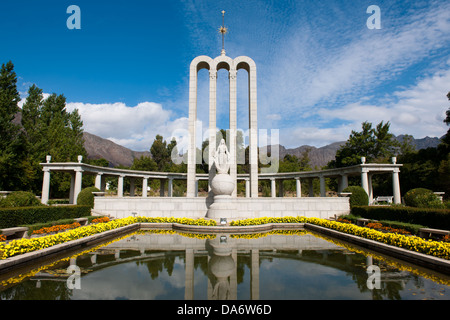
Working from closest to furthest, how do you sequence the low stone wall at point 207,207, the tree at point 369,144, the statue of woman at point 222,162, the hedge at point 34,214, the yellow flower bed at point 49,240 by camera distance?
the yellow flower bed at point 49,240
the hedge at point 34,214
the statue of woman at point 222,162
the low stone wall at point 207,207
the tree at point 369,144

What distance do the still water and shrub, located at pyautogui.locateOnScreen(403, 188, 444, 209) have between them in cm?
978

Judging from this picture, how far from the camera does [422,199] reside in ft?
52.3

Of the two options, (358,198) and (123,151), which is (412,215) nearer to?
(358,198)

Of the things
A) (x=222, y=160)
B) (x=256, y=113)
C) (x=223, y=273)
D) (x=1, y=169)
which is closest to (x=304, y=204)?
(x=222, y=160)

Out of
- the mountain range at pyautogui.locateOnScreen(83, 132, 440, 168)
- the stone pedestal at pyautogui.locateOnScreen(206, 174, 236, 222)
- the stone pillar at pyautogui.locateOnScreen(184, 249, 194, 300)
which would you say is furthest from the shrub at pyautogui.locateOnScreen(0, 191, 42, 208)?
the mountain range at pyautogui.locateOnScreen(83, 132, 440, 168)

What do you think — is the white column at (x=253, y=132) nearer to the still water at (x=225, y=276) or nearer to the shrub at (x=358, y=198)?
the shrub at (x=358, y=198)

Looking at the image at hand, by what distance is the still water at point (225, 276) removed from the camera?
5.00 m

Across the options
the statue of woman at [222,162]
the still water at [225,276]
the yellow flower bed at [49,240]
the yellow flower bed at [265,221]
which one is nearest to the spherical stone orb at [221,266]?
the still water at [225,276]

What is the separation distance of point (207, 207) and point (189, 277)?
12561mm

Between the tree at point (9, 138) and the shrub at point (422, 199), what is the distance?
3728 cm

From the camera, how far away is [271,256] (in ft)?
26.8

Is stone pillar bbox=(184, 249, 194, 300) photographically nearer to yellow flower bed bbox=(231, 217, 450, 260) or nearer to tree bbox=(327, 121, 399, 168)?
yellow flower bed bbox=(231, 217, 450, 260)

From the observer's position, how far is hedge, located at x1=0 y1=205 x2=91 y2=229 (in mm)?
12130

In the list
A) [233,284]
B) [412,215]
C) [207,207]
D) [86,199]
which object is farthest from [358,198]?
[86,199]
